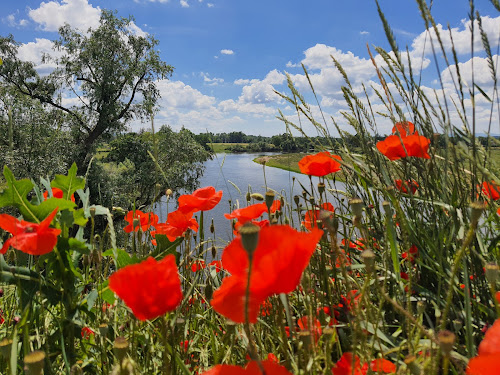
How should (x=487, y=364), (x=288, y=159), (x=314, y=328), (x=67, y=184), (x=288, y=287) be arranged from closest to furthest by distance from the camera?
(x=487, y=364)
(x=288, y=287)
(x=314, y=328)
(x=67, y=184)
(x=288, y=159)

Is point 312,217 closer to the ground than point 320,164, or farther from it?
closer to the ground

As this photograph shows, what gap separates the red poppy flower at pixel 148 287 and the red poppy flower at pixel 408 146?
2.16ft

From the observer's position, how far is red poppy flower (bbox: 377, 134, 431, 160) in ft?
2.98

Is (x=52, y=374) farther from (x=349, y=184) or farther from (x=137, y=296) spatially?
(x=349, y=184)

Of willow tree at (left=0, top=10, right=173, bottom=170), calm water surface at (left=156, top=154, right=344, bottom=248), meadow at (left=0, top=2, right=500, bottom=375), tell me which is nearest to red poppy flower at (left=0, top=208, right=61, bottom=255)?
meadow at (left=0, top=2, right=500, bottom=375)

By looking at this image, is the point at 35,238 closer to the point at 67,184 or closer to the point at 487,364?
the point at 67,184

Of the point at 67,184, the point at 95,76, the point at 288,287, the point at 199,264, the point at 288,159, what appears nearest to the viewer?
the point at 288,287

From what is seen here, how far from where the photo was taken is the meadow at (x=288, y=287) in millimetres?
374

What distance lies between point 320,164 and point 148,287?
748 mm

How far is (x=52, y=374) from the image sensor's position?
62 centimetres

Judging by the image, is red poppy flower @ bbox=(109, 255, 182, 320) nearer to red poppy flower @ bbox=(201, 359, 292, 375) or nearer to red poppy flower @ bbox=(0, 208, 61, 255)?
red poppy flower @ bbox=(201, 359, 292, 375)

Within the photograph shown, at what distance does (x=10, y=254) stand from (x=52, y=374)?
2.36 ft

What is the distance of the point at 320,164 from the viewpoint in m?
1.07

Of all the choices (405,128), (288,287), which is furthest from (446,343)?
(405,128)
